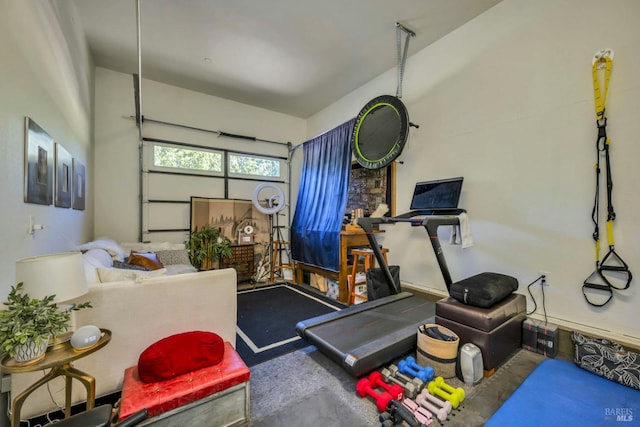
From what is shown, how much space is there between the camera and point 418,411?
1.69 m

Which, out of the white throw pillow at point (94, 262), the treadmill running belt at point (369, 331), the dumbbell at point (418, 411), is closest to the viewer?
the dumbbell at point (418, 411)

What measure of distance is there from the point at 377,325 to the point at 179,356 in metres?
1.83

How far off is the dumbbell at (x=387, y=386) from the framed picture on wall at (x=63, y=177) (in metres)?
3.02

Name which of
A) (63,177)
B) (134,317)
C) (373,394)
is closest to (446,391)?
(373,394)

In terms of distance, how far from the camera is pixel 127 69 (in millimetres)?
4254

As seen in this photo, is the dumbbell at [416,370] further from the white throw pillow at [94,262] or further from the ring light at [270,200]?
the ring light at [270,200]

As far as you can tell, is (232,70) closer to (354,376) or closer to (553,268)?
(354,376)

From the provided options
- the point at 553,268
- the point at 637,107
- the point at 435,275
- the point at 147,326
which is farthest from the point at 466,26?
the point at 147,326

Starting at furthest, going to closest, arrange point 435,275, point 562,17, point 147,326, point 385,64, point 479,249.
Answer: point 385,64 < point 435,275 < point 479,249 < point 562,17 < point 147,326

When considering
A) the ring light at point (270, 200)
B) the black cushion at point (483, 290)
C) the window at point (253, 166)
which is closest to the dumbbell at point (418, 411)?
the black cushion at point (483, 290)

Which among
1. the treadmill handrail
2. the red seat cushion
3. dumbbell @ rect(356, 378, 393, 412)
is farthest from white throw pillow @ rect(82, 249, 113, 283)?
the treadmill handrail

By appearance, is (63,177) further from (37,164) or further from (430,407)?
(430,407)

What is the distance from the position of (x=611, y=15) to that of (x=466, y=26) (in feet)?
4.47

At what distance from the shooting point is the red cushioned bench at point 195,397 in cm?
139
